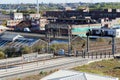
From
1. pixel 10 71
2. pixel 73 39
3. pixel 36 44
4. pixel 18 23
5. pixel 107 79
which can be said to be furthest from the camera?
pixel 18 23

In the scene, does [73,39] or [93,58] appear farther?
[73,39]

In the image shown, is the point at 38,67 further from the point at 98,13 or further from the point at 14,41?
the point at 98,13

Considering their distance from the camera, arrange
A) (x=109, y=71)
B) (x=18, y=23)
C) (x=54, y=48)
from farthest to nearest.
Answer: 1. (x=18, y=23)
2. (x=54, y=48)
3. (x=109, y=71)

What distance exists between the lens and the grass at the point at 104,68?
12.0 meters

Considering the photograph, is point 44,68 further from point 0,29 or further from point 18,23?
point 18,23

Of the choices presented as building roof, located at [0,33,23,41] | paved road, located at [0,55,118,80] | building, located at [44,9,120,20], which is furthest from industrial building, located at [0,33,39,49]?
building, located at [44,9,120,20]

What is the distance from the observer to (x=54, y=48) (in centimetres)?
1867

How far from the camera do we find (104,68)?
12938mm

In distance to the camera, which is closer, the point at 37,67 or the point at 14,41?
the point at 37,67

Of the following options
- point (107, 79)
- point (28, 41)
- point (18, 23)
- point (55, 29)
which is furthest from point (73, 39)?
point (18, 23)

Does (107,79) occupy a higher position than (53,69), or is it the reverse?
(107,79)

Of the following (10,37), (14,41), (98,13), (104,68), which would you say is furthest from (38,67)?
(98,13)

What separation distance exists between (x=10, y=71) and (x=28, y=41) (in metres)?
9.23

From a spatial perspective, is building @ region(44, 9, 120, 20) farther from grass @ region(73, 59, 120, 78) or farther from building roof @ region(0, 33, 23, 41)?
grass @ region(73, 59, 120, 78)
